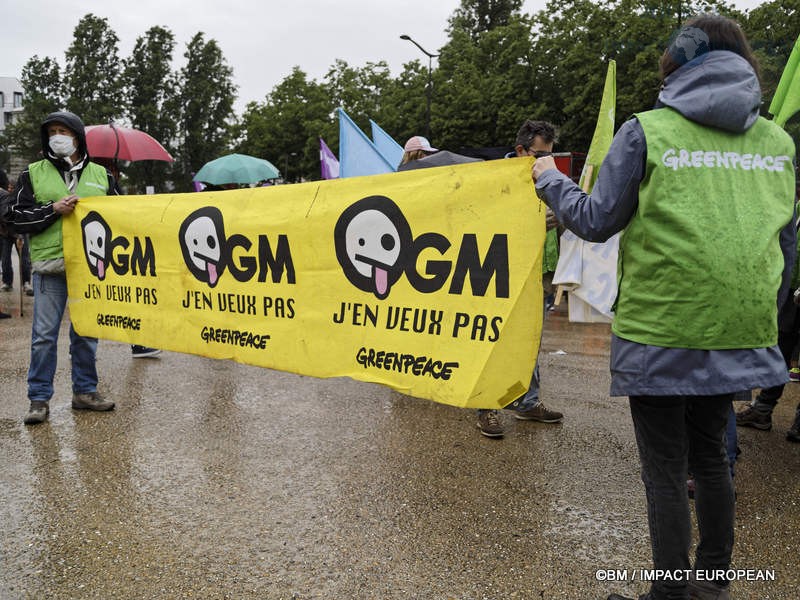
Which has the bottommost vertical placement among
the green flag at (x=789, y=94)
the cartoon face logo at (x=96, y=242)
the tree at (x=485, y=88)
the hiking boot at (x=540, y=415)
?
the hiking boot at (x=540, y=415)

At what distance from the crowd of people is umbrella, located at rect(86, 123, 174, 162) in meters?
10.0

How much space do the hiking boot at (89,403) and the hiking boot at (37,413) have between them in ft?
0.82

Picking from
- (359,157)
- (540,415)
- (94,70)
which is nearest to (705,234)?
(540,415)

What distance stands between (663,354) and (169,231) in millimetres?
3236

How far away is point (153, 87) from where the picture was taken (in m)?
56.6

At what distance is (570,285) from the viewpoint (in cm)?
364

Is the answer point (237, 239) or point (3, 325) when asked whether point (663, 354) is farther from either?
point (3, 325)

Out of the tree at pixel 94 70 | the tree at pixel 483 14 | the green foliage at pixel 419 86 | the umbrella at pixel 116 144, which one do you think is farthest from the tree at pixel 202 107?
the umbrella at pixel 116 144

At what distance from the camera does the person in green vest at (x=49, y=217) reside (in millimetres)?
4586

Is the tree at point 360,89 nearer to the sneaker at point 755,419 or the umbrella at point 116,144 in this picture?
the umbrella at point 116,144

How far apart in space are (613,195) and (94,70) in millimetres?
63571

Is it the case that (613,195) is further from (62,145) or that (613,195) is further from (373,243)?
(62,145)

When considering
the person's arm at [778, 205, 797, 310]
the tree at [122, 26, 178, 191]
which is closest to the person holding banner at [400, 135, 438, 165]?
the person's arm at [778, 205, 797, 310]

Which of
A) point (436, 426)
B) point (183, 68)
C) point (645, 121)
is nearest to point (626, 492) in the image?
point (436, 426)
